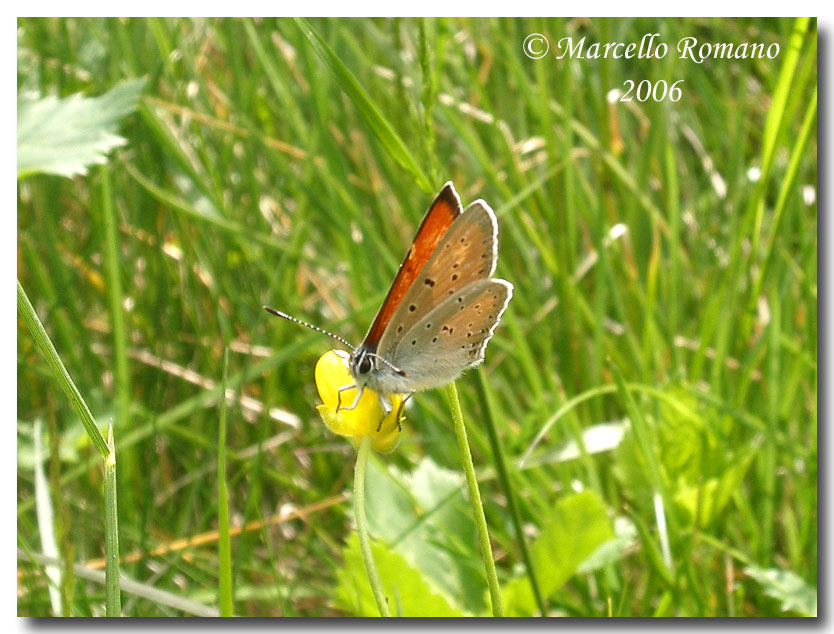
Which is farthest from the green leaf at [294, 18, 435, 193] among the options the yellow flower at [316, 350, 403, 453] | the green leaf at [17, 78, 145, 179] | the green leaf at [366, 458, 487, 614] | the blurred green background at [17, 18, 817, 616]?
the green leaf at [17, 78, 145, 179]

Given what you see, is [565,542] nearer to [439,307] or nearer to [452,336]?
[452,336]

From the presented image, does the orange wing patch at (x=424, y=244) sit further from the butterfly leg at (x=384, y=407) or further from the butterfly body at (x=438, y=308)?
the butterfly leg at (x=384, y=407)

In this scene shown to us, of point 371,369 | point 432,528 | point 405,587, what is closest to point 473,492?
point 371,369

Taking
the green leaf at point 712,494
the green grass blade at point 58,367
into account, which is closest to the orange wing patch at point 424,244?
the green grass blade at point 58,367

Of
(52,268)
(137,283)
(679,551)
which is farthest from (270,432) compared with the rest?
(679,551)

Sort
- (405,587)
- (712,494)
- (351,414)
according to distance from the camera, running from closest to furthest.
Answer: (351,414) → (405,587) → (712,494)

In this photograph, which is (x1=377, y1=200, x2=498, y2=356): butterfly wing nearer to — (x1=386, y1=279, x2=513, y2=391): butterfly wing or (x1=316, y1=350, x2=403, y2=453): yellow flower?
(x1=386, y1=279, x2=513, y2=391): butterfly wing
